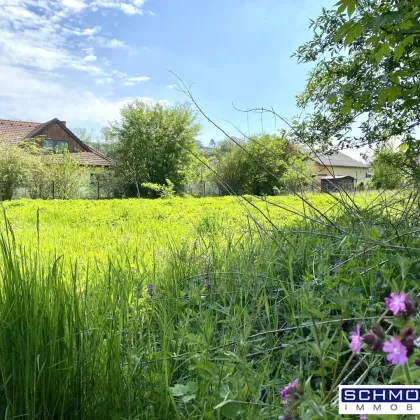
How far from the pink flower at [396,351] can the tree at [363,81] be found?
6.22ft

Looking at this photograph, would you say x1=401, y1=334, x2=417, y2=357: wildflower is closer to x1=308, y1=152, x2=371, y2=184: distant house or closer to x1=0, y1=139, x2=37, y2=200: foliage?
x1=308, y1=152, x2=371, y2=184: distant house

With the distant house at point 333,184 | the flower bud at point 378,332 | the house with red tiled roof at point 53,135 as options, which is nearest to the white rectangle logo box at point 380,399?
the flower bud at point 378,332

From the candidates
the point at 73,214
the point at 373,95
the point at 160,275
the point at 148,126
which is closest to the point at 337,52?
the point at 373,95

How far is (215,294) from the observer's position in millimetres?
1976

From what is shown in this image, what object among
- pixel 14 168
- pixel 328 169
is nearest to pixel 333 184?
pixel 328 169

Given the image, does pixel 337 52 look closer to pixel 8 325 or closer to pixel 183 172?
pixel 8 325

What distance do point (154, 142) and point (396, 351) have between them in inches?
914

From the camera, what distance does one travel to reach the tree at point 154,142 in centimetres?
2275

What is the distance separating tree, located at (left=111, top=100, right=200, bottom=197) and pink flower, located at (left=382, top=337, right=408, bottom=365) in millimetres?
21918

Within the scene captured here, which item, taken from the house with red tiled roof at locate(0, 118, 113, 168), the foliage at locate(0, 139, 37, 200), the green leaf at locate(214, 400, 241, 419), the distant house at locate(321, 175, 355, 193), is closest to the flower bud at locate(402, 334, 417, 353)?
the green leaf at locate(214, 400, 241, 419)

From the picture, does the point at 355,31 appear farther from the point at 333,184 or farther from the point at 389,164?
the point at 389,164

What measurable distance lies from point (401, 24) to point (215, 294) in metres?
1.71

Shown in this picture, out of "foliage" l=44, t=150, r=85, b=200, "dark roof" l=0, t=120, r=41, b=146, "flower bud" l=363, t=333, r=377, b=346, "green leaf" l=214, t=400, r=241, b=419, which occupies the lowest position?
"green leaf" l=214, t=400, r=241, b=419

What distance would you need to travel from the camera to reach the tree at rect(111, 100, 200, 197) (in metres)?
22.8
